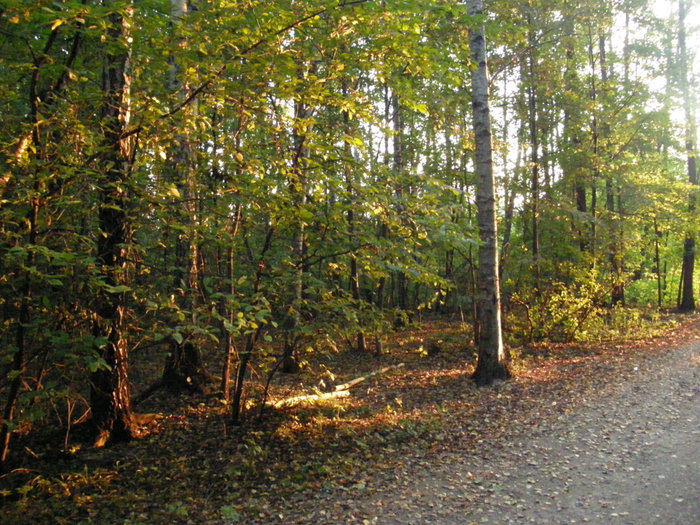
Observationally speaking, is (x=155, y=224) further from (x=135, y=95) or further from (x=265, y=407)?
(x=265, y=407)

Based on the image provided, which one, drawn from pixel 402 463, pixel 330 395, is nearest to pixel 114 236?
pixel 402 463

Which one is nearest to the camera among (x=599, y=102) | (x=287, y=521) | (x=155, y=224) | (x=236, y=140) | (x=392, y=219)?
(x=287, y=521)

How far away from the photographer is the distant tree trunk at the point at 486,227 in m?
8.08

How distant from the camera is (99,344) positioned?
361 cm

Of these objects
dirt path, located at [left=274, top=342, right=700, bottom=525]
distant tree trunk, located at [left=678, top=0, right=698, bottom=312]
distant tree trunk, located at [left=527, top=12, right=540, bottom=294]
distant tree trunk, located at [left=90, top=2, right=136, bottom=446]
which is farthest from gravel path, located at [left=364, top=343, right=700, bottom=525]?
distant tree trunk, located at [left=678, top=0, right=698, bottom=312]

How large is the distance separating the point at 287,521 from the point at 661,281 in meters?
23.5

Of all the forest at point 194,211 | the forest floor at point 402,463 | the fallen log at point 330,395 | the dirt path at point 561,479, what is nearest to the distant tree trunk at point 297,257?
the forest at point 194,211

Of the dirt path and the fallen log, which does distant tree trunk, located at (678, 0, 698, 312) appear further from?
the dirt path

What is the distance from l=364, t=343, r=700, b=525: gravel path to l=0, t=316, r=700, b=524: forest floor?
0.06ft

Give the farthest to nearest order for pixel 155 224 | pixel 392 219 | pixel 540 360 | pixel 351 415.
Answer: pixel 540 360 < pixel 351 415 < pixel 392 219 < pixel 155 224

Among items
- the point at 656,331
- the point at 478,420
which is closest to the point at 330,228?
the point at 478,420

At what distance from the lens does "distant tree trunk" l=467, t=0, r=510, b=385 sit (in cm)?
808

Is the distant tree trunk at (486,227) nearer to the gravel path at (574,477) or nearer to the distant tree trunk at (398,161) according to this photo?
the distant tree trunk at (398,161)

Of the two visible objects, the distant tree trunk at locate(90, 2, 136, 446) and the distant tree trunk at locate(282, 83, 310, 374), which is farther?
the distant tree trunk at locate(282, 83, 310, 374)
